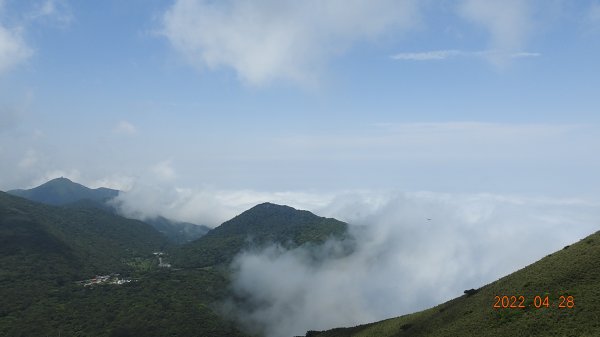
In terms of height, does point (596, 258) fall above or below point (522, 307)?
above

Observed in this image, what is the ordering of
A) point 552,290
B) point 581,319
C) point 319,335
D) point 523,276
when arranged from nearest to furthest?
point 581,319, point 552,290, point 523,276, point 319,335

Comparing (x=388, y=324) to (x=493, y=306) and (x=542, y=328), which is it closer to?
(x=493, y=306)

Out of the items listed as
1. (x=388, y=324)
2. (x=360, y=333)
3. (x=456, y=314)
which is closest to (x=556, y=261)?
(x=456, y=314)

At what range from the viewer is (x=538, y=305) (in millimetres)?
79188

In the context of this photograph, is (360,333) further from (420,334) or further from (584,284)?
(584,284)

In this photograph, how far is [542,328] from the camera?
228 ft

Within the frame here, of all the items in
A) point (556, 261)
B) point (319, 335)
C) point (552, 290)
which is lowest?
point (319, 335)

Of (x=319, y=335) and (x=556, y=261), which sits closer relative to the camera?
(x=556, y=261)

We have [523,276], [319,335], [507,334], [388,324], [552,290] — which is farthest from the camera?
[319,335]

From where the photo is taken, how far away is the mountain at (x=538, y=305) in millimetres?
68125

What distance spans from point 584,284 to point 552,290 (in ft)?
21.6

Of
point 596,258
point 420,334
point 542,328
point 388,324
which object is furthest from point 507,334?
point 388,324

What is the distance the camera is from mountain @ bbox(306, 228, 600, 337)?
224 feet

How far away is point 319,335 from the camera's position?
534 feet
